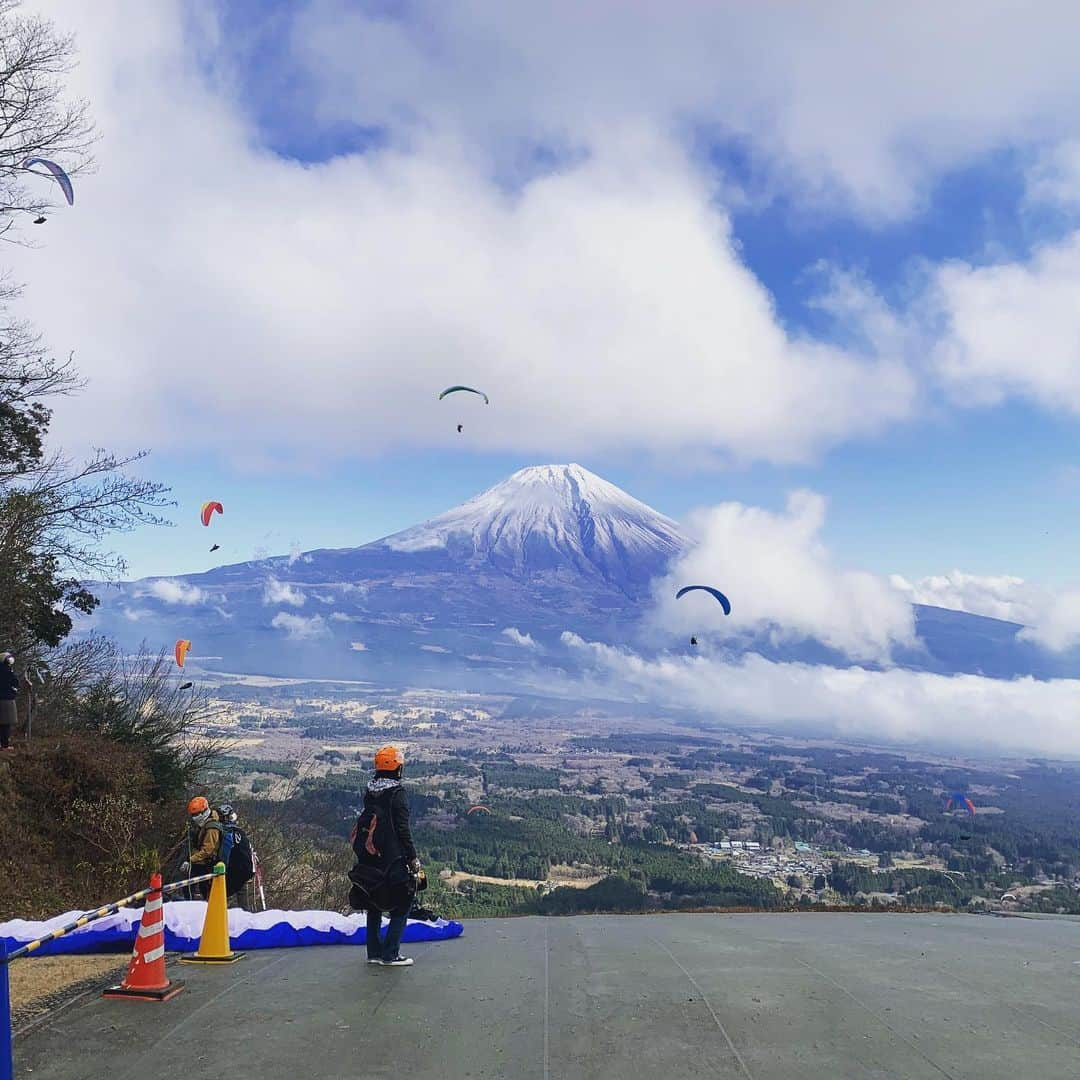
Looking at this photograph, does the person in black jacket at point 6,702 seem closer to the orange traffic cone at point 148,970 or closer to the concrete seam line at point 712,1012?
the orange traffic cone at point 148,970

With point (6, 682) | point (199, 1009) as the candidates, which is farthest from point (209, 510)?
point (199, 1009)

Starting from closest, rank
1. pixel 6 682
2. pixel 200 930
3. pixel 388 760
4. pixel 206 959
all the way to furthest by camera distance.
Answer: pixel 388 760
pixel 206 959
pixel 200 930
pixel 6 682

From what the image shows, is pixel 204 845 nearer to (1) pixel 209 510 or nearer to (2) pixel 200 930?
(2) pixel 200 930

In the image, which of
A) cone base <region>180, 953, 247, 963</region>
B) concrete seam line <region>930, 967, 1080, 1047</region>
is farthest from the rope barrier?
concrete seam line <region>930, 967, 1080, 1047</region>

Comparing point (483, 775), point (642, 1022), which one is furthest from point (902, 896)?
point (483, 775)

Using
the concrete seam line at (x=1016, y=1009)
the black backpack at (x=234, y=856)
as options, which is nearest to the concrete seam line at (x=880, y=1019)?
the concrete seam line at (x=1016, y=1009)

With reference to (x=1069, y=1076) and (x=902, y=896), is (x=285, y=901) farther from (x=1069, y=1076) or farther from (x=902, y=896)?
(x=902, y=896)
